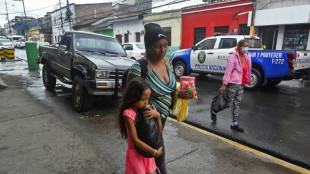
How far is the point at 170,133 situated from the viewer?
13.0ft

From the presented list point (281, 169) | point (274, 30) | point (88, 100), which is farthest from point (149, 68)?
point (274, 30)

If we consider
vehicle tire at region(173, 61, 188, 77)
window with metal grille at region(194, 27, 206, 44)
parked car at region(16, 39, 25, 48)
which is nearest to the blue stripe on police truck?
vehicle tire at region(173, 61, 188, 77)

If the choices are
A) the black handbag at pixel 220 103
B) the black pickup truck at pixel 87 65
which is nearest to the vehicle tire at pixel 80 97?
the black pickup truck at pixel 87 65

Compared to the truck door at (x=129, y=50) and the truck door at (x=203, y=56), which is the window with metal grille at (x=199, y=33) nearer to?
the truck door at (x=129, y=50)

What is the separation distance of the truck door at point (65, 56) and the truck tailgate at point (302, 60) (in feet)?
22.5

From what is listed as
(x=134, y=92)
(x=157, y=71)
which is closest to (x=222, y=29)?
(x=157, y=71)

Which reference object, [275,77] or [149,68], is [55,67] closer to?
[149,68]

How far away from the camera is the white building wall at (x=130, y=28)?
23.8 metres

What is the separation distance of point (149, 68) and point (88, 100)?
3.34 m

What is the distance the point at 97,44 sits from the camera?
5859mm

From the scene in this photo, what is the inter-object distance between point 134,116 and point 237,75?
9.52 feet

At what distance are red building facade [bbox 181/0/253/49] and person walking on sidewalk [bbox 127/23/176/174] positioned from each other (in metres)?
14.3

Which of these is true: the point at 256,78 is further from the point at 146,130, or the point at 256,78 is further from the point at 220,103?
the point at 146,130

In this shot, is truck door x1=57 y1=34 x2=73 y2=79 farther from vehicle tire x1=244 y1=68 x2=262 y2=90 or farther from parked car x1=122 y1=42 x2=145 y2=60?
parked car x1=122 y1=42 x2=145 y2=60
